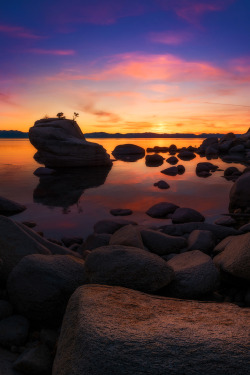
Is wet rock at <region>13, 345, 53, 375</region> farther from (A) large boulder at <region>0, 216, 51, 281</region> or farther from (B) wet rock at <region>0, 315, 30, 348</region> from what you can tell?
(A) large boulder at <region>0, 216, 51, 281</region>

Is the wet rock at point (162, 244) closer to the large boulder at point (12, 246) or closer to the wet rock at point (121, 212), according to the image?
the large boulder at point (12, 246)

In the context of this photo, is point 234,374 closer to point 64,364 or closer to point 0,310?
point 64,364

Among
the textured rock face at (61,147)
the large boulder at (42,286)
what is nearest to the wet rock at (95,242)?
the large boulder at (42,286)

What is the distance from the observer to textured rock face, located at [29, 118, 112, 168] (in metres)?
20.3

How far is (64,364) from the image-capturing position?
1.67 meters

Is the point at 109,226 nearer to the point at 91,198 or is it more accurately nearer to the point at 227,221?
the point at 227,221

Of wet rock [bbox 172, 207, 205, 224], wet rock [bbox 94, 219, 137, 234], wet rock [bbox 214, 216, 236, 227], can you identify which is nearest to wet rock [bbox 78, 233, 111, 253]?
wet rock [bbox 94, 219, 137, 234]

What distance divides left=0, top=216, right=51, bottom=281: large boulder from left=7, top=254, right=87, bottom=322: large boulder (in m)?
0.56

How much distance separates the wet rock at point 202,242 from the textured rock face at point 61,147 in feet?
54.2

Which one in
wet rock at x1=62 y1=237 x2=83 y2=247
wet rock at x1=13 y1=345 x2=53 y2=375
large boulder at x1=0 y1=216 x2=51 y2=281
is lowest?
wet rock at x1=62 y1=237 x2=83 y2=247

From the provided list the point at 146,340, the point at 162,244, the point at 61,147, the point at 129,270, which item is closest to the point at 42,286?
the point at 129,270

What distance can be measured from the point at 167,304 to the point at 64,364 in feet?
3.53

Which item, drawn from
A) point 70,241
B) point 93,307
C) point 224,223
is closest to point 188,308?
point 93,307

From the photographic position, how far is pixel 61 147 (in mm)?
20391
